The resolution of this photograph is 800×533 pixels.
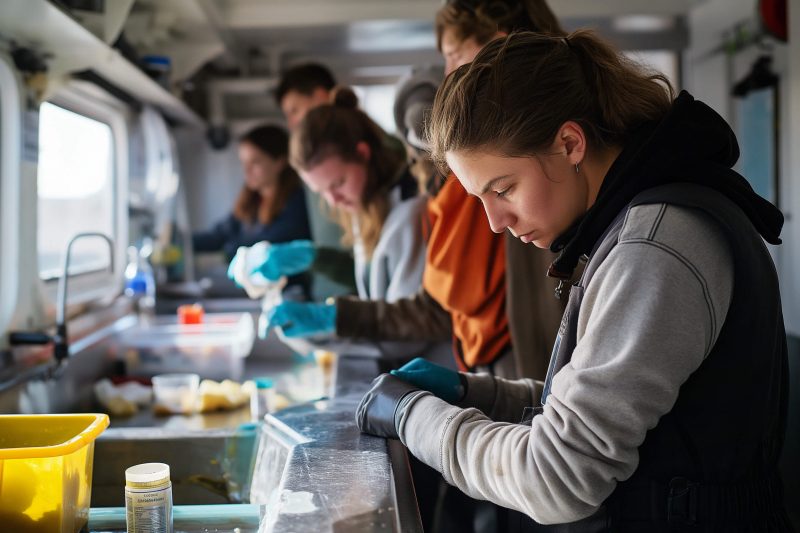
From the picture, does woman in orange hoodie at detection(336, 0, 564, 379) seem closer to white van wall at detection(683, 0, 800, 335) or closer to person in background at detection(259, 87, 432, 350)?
person in background at detection(259, 87, 432, 350)

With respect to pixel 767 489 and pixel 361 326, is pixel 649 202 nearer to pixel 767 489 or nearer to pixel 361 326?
pixel 767 489

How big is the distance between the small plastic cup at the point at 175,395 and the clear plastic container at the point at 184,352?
413 millimetres

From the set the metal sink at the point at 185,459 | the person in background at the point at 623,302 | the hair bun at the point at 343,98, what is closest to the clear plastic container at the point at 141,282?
the hair bun at the point at 343,98

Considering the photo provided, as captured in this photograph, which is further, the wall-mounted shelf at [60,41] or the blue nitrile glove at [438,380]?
the wall-mounted shelf at [60,41]

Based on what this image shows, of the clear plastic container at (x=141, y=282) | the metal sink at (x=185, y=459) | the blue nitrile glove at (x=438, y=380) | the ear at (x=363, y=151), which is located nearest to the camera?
the blue nitrile glove at (x=438, y=380)

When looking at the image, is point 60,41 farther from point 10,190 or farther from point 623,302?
point 623,302

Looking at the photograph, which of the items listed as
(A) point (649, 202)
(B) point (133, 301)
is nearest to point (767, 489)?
(A) point (649, 202)

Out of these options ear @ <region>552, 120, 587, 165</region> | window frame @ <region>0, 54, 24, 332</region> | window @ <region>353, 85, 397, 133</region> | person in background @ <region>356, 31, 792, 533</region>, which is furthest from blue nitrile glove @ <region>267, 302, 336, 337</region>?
window @ <region>353, 85, 397, 133</region>

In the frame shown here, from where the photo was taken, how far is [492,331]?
5.67ft

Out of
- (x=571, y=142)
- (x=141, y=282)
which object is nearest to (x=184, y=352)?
(x=141, y=282)

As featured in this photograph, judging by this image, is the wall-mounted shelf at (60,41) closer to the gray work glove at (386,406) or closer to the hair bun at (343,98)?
the hair bun at (343,98)

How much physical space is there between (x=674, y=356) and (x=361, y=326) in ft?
4.48

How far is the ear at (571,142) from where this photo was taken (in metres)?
1.02

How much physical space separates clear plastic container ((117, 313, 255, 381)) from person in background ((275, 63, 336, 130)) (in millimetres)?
1121
